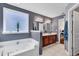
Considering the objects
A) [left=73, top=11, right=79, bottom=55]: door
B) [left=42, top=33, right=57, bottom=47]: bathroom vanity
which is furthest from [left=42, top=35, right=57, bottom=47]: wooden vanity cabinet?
[left=73, top=11, right=79, bottom=55]: door

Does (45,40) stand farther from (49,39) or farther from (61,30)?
(61,30)

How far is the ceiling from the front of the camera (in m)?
1.34

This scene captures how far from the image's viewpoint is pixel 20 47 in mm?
1373

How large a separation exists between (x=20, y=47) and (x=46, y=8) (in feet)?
2.78

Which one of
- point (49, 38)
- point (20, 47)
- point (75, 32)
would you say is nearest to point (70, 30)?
point (75, 32)

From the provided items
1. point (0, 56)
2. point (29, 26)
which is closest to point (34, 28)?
point (29, 26)

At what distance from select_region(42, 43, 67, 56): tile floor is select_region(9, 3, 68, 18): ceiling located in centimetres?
57

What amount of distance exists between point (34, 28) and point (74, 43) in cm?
81

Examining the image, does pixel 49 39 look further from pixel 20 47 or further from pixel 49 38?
pixel 20 47

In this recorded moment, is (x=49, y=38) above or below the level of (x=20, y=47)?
above

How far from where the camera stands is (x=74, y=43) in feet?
4.75

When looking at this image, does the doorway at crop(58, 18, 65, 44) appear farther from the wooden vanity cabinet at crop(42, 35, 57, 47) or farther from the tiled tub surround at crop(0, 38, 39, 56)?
the tiled tub surround at crop(0, 38, 39, 56)

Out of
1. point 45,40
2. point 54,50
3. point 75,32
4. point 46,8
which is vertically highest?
point 46,8

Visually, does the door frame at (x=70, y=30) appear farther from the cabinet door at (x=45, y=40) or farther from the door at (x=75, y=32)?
the cabinet door at (x=45, y=40)
